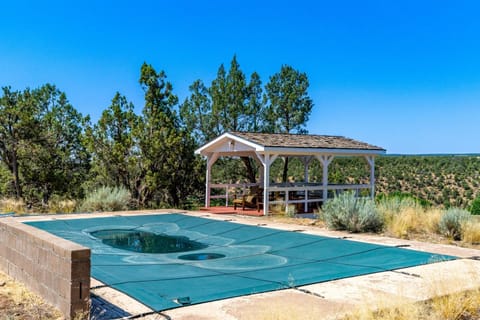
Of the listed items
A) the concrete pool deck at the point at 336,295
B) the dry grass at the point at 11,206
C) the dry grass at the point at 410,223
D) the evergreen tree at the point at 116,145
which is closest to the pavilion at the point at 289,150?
the evergreen tree at the point at 116,145

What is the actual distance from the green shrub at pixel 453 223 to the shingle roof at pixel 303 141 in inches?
217

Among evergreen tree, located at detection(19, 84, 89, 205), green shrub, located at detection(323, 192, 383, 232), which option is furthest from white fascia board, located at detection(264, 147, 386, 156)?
evergreen tree, located at detection(19, 84, 89, 205)

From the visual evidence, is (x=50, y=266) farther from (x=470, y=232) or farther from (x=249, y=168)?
(x=249, y=168)

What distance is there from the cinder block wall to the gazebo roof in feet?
29.4

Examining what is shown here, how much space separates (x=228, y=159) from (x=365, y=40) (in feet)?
34.3

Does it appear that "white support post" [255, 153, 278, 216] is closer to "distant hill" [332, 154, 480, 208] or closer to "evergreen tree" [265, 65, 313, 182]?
"evergreen tree" [265, 65, 313, 182]

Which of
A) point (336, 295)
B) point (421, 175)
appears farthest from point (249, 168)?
point (421, 175)

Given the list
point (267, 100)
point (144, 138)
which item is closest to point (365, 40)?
point (267, 100)

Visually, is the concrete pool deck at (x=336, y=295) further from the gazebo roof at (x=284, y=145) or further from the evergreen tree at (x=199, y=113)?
the evergreen tree at (x=199, y=113)

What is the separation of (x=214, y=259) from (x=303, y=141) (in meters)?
9.35

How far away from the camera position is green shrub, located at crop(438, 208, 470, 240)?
33.5 feet

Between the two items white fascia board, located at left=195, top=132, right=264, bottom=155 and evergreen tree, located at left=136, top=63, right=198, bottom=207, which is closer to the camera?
white fascia board, located at left=195, top=132, right=264, bottom=155

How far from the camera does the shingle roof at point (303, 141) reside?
14875mm

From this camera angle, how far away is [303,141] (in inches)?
641
